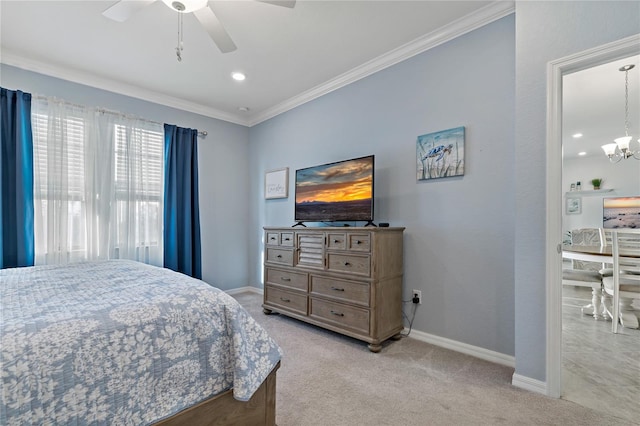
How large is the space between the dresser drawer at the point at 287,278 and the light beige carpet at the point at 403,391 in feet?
2.05

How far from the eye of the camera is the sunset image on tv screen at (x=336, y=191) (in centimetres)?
275

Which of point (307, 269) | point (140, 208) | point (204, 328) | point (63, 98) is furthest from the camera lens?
point (140, 208)

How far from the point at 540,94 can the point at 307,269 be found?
231cm

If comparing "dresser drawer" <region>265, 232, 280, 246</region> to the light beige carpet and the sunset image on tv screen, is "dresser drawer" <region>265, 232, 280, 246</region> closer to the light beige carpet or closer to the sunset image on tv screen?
the sunset image on tv screen

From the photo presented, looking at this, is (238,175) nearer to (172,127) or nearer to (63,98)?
(172,127)

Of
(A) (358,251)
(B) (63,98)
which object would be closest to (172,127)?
(B) (63,98)

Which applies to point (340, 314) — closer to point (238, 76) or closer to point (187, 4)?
point (187, 4)

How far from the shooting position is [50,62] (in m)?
3.00

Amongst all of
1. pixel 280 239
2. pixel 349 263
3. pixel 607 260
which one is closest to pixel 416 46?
pixel 349 263

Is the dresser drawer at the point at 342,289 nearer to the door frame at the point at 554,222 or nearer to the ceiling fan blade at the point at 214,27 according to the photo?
the door frame at the point at 554,222

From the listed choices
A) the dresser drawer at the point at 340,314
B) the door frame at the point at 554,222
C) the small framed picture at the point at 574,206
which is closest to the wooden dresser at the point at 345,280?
the dresser drawer at the point at 340,314

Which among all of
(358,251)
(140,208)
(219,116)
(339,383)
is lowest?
(339,383)

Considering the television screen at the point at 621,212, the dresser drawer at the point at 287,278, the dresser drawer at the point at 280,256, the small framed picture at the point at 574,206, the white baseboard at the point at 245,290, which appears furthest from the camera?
the small framed picture at the point at 574,206

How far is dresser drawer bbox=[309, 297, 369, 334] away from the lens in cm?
248
